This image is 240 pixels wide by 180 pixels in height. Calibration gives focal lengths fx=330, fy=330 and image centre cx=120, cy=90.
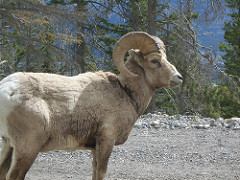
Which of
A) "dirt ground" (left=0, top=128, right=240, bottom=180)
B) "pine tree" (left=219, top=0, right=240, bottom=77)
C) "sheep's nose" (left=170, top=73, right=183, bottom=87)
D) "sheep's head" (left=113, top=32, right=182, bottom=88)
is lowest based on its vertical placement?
"dirt ground" (left=0, top=128, right=240, bottom=180)

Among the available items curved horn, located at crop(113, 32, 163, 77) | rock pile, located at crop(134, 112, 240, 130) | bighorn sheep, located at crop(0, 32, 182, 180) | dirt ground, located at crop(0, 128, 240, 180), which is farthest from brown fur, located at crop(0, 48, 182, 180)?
rock pile, located at crop(134, 112, 240, 130)

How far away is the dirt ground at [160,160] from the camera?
7.11 meters

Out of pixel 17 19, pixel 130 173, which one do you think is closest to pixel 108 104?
pixel 130 173

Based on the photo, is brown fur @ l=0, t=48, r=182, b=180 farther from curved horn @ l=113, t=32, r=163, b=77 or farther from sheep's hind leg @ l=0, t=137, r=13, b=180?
curved horn @ l=113, t=32, r=163, b=77

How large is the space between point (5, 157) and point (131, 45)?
8.74 feet

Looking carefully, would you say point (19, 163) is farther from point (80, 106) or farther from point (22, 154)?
point (80, 106)

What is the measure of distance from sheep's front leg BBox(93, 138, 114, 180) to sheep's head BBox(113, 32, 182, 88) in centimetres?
117

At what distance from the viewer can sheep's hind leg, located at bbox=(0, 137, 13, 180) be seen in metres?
4.68

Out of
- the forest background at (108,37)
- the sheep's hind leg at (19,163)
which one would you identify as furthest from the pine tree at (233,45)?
the sheep's hind leg at (19,163)

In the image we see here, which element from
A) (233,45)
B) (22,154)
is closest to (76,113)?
(22,154)

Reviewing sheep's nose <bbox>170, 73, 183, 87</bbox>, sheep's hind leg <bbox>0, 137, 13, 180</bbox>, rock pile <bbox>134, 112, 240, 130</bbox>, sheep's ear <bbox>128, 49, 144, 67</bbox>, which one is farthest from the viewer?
rock pile <bbox>134, 112, 240, 130</bbox>

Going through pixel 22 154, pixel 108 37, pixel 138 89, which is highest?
pixel 108 37

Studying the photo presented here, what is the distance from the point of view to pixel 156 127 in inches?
451

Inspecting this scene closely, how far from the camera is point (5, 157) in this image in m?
4.72
